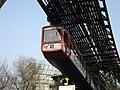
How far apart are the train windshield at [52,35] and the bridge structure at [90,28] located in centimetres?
176

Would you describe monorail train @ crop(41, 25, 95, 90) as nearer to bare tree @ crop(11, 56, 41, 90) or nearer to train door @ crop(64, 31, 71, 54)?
train door @ crop(64, 31, 71, 54)

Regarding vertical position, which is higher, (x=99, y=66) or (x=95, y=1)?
(x=95, y=1)

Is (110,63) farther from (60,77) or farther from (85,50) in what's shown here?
(60,77)

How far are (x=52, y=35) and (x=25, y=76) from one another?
28.7 metres

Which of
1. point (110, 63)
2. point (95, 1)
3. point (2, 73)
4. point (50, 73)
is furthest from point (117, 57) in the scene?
point (50, 73)

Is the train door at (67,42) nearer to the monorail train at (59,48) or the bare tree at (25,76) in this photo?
the monorail train at (59,48)

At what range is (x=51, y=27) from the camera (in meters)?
14.0

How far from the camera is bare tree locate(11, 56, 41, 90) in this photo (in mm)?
41375

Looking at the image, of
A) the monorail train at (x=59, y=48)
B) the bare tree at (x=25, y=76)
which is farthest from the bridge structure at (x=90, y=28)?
the bare tree at (x=25, y=76)

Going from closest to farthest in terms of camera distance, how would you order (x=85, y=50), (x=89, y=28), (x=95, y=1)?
1. (x=95, y=1)
2. (x=89, y=28)
3. (x=85, y=50)

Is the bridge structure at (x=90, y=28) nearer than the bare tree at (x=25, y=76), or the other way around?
the bridge structure at (x=90, y=28)

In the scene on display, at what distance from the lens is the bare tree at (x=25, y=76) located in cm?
4138

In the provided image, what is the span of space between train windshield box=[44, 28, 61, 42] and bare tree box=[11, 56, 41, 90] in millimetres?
28260

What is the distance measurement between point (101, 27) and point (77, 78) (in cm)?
384
